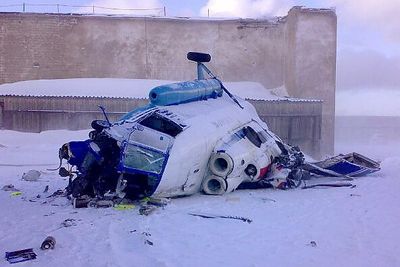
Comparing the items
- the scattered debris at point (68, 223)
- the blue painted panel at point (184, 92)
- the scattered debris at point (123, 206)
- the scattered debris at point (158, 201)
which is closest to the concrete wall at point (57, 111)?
the blue painted panel at point (184, 92)

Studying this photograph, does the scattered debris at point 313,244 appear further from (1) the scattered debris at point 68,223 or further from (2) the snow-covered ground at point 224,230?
(1) the scattered debris at point 68,223

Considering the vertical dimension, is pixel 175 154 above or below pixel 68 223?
above

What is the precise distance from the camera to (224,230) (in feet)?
31.2

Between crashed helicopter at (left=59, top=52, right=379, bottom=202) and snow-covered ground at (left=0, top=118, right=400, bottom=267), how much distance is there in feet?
1.96

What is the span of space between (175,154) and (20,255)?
15.5ft

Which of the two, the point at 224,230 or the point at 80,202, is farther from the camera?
the point at 80,202

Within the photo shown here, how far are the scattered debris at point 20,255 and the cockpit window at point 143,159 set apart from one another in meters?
3.89

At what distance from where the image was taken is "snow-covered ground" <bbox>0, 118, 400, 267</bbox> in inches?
305

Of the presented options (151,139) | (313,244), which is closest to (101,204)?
(151,139)

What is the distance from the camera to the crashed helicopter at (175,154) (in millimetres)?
11516

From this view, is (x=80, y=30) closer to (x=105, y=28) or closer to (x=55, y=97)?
(x=105, y=28)

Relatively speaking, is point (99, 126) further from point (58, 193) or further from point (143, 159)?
point (58, 193)

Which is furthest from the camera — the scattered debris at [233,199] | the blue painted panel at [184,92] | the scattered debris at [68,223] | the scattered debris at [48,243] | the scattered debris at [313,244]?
the blue painted panel at [184,92]

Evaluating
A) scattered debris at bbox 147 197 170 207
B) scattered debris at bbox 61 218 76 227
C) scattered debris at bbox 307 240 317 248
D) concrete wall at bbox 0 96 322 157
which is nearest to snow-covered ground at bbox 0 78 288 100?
concrete wall at bbox 0 96 322 157
